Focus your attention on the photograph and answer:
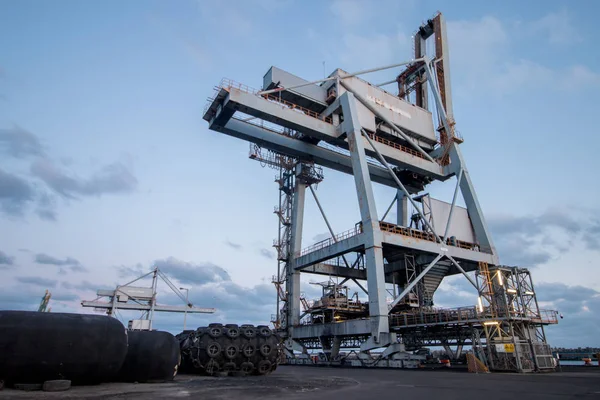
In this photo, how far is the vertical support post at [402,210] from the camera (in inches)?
1632

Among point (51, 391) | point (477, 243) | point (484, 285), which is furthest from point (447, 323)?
point (51, 391)

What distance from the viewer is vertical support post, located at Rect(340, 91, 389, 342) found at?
89.7ft

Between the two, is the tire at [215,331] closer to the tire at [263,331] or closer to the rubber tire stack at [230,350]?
the rubber tire stack at [230,350]

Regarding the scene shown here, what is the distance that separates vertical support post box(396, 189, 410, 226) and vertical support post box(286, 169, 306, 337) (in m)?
10.5

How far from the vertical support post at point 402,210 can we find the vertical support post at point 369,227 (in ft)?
41.7

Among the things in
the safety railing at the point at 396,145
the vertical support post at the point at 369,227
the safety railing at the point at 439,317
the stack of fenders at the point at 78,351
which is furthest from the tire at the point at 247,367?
the safety railing at the point at 396,145

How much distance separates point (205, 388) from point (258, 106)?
2195cm

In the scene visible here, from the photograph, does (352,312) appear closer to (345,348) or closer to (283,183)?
(345,348)

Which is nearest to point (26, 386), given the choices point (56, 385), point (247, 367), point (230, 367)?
point (56, 385)

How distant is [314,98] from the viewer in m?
35.5

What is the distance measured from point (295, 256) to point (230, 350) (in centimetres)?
2151

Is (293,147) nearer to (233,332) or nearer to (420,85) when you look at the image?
(420,85)

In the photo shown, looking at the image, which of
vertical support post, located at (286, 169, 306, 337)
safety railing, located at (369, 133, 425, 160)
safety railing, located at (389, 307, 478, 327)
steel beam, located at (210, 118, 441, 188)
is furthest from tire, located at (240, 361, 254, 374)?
safety railing, located at (369, 133, 425, 160)

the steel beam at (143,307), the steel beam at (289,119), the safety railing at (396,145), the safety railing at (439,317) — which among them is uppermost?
the safety railing at (396,145)
